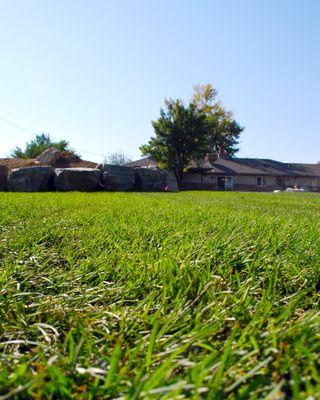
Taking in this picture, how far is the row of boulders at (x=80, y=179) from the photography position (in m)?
14.7

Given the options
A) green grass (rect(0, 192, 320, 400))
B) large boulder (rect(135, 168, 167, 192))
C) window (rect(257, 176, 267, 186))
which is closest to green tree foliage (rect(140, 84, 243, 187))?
window (rect(257, 176, 267, 186))

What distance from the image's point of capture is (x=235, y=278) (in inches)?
51.2

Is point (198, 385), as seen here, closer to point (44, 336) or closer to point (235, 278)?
point (44, 336)

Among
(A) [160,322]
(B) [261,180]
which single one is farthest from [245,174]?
(A) [160,322]

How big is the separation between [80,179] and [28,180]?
2.21m

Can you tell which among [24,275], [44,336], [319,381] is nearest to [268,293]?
[319,381]

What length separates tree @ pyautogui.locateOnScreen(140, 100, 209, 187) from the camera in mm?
35906

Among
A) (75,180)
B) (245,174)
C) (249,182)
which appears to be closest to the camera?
(75,180)

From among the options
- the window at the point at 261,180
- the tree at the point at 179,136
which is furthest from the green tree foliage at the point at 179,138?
the window at the point at 261,180

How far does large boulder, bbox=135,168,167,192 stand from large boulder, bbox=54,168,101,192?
10.6 feet

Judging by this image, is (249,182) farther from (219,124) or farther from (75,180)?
(75,180)

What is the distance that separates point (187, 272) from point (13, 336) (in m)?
0.62

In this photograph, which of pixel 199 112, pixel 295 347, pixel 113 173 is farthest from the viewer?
pixel 199 112

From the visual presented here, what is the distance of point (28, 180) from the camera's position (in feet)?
48.3
